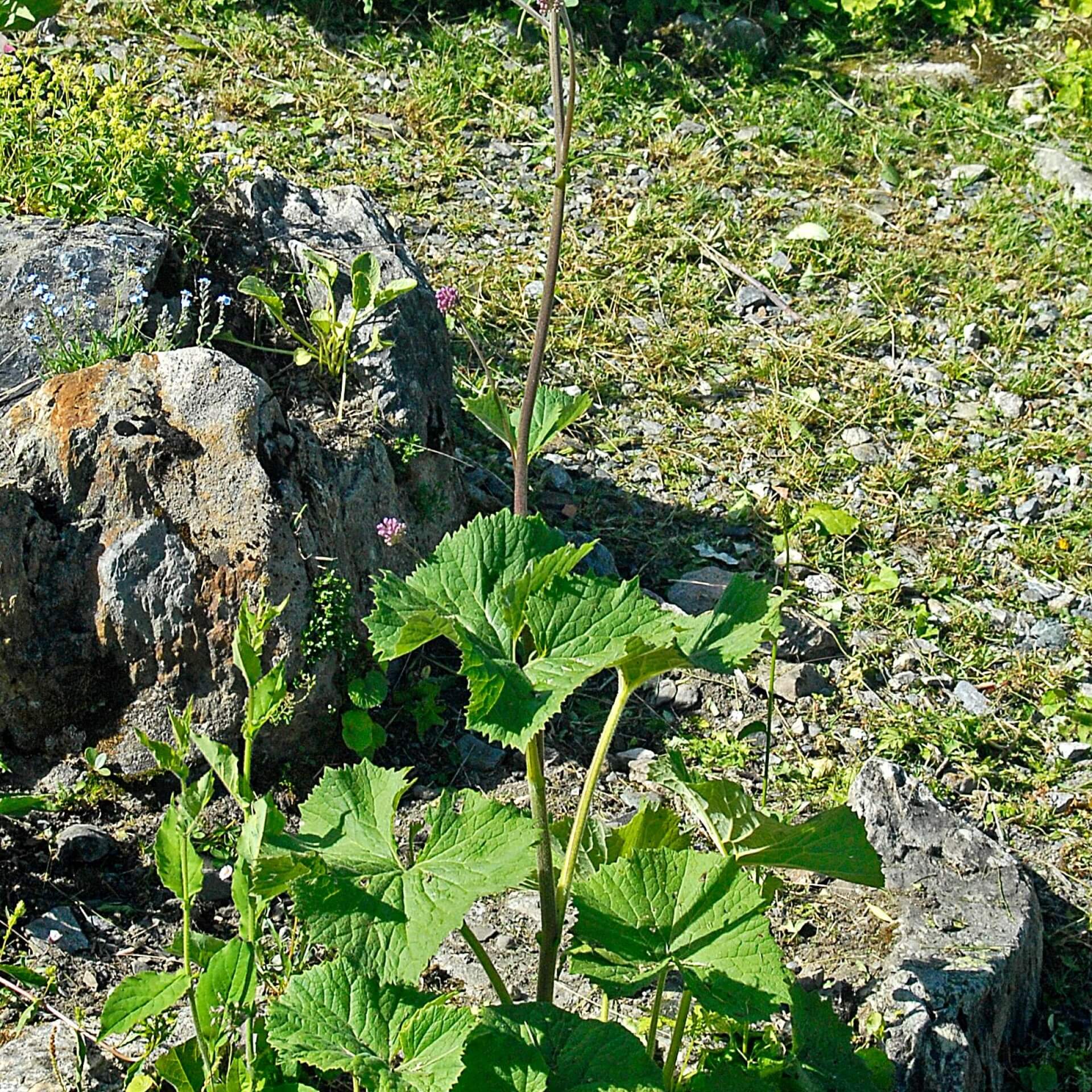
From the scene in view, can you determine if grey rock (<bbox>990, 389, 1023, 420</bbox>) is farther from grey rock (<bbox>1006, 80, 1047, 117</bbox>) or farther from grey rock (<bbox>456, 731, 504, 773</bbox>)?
grey rock (<bbox>456, 731, 504, 773</bbox>)

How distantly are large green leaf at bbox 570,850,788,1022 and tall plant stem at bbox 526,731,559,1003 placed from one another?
0.06 metres

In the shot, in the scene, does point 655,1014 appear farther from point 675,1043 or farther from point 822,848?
point 822,848

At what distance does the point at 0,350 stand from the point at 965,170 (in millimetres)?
3906

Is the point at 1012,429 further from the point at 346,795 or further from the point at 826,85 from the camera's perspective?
the point at 346,795

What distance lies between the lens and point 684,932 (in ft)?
6.01

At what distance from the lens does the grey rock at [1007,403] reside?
4438 millimetres

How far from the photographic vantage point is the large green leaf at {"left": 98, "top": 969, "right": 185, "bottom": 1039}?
1650 millimetres

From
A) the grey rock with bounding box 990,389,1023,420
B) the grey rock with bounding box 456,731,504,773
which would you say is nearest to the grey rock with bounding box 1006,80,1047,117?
the grey rock with bounding box 990,389,1023,420

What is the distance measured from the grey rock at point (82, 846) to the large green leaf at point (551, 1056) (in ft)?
3.84

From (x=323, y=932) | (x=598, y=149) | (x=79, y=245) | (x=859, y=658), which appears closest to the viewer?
(x=323, y=932)

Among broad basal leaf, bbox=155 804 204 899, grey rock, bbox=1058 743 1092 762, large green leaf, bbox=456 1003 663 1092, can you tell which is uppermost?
broad basal leaf, bbox=155 804 204 899

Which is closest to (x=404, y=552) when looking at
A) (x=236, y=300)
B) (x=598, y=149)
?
(x=236, y=300)

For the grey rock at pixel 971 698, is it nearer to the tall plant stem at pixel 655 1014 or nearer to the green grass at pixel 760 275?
the green grass at pixel 760 275

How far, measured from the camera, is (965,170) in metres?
5.48
